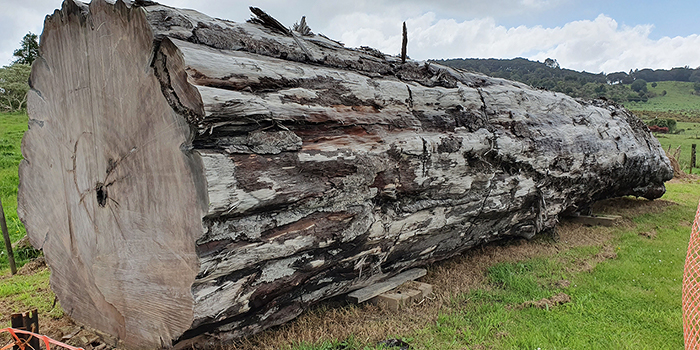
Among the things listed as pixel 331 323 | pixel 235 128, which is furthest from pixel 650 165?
pixel 235 128

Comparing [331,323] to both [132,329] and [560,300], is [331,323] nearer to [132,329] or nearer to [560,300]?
[132,329]

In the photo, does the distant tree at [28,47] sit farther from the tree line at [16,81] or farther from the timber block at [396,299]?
the timber block at [396,299]

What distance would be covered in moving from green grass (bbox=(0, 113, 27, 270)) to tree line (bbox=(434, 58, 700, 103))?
53.9 m

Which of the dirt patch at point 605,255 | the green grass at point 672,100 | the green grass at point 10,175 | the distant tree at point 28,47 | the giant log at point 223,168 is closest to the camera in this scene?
the giant log at point 223,168

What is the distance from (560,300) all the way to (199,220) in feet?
10.1

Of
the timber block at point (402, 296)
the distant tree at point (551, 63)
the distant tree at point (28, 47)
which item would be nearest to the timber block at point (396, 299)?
the timber block at point (402, 296)

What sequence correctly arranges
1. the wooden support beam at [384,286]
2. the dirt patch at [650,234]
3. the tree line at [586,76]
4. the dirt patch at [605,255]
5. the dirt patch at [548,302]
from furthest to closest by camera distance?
the tree line at [586,76]
the dirt patch at [650,234]
the dirt patch at [605,255]
the dirt patch at [548,302]
the wooden support beam at [384,286]

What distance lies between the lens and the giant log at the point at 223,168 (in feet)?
7.35

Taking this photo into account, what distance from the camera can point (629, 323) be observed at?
3225 millimetres

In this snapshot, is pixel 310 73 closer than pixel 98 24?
No

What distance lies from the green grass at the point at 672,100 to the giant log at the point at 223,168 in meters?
61.8

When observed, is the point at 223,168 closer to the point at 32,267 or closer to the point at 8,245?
the point at 8,245

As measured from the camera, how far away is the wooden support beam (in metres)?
3.35

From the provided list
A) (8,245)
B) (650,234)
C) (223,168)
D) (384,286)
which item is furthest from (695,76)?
(8,245)
